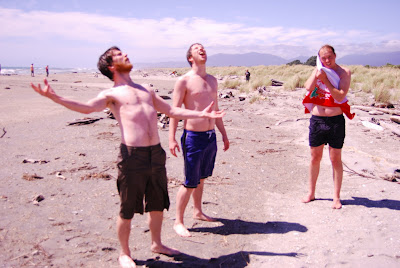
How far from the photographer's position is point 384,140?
25.3 ft

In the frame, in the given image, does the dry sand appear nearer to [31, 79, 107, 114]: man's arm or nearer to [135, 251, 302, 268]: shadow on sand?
[135, 251, 302, 268]: shadow on sand

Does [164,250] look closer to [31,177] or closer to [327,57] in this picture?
[327,57]

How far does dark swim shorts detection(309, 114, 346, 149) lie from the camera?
13.2ft

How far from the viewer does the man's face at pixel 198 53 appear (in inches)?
136

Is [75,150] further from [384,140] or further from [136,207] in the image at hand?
[384,140]

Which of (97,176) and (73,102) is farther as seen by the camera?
(97,176)

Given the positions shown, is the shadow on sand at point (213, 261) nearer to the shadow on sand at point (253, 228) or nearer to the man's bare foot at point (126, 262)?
the man's bare foot at point (126, 262)

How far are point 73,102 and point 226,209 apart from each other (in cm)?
261

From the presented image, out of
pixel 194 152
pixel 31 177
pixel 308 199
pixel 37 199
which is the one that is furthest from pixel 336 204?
pixel 31 177

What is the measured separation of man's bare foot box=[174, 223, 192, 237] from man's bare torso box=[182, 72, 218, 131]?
1.06 m

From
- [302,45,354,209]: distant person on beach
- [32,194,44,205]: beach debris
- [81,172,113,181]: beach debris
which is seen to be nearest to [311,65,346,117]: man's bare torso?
[302,45,354,209]: distant person on beach

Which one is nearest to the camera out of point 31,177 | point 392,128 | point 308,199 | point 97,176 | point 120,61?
point 120,61

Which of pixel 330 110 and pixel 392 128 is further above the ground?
pixel 330 110

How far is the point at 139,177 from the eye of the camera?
275cm
